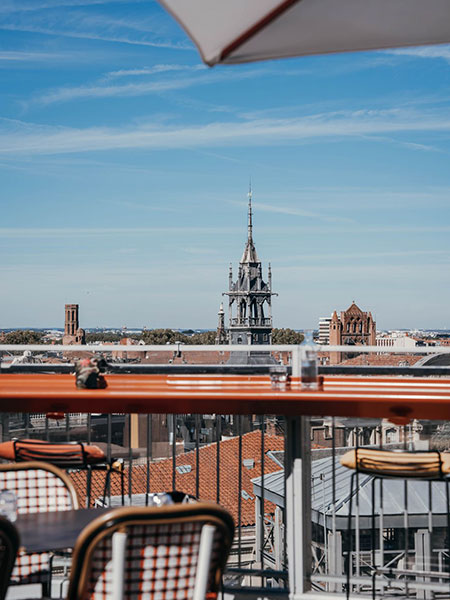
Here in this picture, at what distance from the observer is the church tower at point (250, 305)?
79375 mm

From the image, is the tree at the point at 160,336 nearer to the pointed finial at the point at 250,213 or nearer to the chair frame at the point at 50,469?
the pointed finial at the point at 250,213

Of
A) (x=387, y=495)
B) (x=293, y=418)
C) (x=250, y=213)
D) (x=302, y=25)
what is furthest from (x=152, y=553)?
(x=250, y=213)

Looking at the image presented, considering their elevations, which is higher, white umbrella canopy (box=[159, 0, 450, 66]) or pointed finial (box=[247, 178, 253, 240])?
pointed finial (box=[247, 178, 253, 240])

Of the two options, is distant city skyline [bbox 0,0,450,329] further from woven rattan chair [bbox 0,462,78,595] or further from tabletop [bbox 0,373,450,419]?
woven rattan chair [bbox 0,462,78,595]

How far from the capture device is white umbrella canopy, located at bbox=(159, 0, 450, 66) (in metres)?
2.23

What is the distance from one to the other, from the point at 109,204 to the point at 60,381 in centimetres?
10466

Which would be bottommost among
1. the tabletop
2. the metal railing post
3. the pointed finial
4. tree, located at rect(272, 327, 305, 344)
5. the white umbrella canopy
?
tree, located at rect(272, 327, 305, 344)

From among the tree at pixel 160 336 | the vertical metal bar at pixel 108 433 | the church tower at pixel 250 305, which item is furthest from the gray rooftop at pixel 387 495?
the tree at pixel 160 336

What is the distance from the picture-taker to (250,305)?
8094 cm

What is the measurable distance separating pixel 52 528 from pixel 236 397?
3.06 ft

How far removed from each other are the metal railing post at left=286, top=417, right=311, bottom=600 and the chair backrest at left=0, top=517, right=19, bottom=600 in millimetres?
1602

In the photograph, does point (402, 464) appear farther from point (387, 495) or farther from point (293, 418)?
point (387, 495)

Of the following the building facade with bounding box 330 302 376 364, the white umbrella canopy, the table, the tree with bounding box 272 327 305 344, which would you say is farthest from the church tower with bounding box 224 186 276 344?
the table

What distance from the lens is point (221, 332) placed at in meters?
96.2
